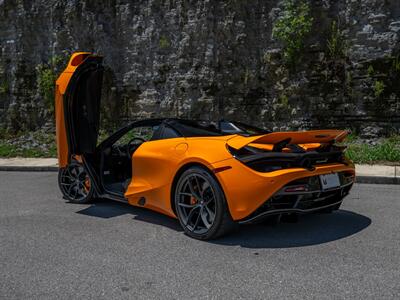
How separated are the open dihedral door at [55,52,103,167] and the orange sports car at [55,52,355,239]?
0.04 metres

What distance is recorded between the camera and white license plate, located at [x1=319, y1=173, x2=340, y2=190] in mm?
4312

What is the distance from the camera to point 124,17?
51.1ft

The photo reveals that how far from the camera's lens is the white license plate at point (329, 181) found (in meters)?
4.31

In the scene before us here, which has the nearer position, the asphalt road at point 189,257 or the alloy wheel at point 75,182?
the asphalt road at point 189,257

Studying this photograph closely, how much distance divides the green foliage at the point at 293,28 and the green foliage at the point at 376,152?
3.47m

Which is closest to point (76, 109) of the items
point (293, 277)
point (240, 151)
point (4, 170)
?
point (240, 151)

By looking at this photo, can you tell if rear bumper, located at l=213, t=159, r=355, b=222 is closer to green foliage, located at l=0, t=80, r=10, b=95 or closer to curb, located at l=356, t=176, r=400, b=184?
curb, located at l=356, t=176, r=400, b=184

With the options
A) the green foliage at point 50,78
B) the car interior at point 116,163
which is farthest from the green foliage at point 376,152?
the green foliage at point 50,78

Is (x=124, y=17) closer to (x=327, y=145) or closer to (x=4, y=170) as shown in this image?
(x=4, y=170)

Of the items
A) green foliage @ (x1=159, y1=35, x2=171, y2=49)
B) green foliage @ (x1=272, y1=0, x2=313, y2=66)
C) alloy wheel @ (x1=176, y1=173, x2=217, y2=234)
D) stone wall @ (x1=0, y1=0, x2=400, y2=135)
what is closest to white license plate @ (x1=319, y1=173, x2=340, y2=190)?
alloy wheel @ (x1=176, y1=173, x2=217, y2=234)

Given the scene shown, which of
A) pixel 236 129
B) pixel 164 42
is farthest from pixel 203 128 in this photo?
pixel 164 42

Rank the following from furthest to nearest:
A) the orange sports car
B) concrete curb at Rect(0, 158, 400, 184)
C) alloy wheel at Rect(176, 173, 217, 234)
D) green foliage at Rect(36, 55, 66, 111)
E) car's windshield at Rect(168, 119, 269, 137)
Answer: green foliage at Rect(36, 55, 66, 111) → concrete curb at Rect(0, 158, 400, 184) → car's windshield at Rect(168, 119, 269, 137) → alloy wheel at Rect(176, 173, 217, 234) → the orange sports car

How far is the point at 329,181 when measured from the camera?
4.40m

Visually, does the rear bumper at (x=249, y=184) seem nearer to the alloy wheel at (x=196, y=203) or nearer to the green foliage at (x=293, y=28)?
the alloy wheel at (x=196, y=203)
